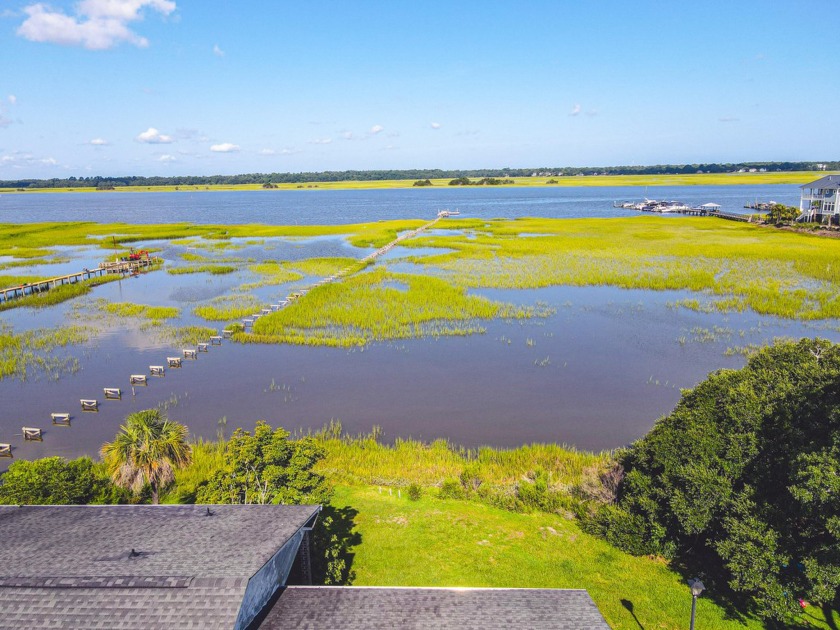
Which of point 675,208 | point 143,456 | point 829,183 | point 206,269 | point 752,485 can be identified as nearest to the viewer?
point 752,485

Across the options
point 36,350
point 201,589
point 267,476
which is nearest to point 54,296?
point 36,350

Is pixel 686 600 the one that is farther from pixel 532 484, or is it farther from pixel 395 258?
pixel 395 258

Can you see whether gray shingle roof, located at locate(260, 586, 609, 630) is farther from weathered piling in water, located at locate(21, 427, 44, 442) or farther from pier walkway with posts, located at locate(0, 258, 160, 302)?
pier walkway with posts, located at locate(0, 258, 160, 302)

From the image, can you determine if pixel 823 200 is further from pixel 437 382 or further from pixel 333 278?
pixel 437 382

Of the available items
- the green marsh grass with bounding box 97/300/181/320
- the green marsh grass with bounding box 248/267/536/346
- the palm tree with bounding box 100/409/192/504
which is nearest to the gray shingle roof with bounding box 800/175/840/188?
the green marsh grass with bounding box 248/267/536/346

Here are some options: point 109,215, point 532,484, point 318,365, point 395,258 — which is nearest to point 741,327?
point 532,484

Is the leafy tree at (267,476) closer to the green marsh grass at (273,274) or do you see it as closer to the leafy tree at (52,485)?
the leafy tree at (52,485)

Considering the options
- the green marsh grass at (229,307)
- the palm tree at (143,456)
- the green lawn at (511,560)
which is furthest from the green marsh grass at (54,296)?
the green lawn at (511,560)
